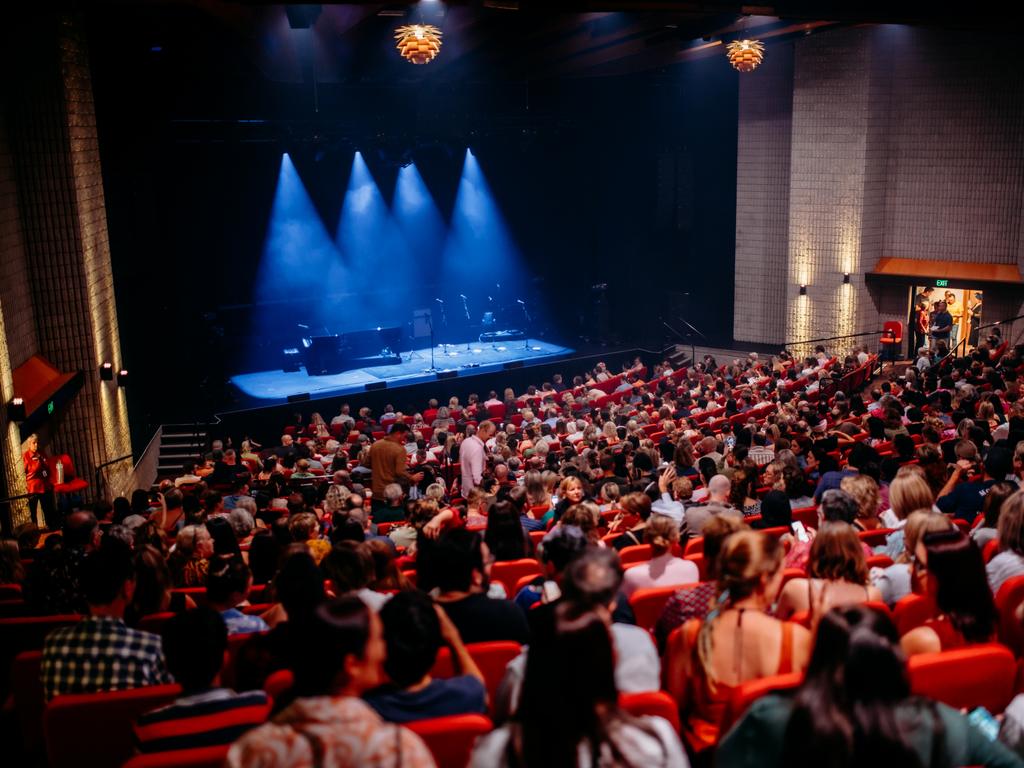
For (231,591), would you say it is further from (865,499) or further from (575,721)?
(865,499)

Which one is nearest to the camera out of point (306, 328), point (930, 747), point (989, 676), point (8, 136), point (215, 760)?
point (930, 747)

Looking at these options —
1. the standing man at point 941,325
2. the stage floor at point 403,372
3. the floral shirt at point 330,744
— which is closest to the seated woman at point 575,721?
the floral shirt at point 330,744

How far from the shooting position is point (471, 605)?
144 inches

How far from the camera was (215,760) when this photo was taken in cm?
274

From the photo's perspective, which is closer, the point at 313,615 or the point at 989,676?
the point at 313,615

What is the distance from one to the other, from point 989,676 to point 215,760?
2.36 metres

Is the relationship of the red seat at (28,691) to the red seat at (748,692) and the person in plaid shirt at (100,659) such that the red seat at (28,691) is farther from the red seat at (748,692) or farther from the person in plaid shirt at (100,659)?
the red seat at (748,692)

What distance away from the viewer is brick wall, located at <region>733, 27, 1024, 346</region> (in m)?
17.1

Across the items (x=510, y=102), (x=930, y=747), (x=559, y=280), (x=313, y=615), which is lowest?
(x=930, y=747)

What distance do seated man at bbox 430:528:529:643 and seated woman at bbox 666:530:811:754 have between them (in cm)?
71

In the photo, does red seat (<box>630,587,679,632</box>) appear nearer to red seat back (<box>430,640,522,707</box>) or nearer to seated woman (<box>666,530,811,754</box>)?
red seat back (<box>430,640,522,707</box>)

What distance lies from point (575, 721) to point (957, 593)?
1.69 metres

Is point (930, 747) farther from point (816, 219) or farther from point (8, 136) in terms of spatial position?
point (816, 219)

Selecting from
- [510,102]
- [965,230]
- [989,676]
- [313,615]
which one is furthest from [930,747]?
[510,102]
